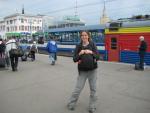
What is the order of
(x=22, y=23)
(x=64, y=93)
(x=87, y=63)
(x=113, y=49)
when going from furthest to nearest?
1. (x=22, y=23)
2. (x=113, y=49)
3. (x=64, y=93)
4. (x=87, y=63)

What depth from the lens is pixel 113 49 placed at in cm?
1694

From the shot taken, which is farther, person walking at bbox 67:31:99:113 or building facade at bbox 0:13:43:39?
building facade at bbox 0:13:43:39

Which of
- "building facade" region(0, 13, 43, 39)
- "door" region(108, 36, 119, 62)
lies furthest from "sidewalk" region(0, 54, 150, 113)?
"building facade" region(0, 13, 43, 39)

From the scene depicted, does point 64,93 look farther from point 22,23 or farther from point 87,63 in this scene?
point 22,23

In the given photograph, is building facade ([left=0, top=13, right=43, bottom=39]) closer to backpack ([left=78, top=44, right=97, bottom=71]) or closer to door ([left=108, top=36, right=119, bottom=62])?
door ([left=108, top=36, right=119, bottom=62])

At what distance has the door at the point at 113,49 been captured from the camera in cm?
1665

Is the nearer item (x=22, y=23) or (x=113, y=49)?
(x=113, y=49)

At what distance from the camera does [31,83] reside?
376 inches

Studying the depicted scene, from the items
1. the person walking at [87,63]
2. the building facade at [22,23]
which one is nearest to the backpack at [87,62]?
the person walking at [87,63]

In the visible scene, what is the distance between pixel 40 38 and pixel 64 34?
516 cm

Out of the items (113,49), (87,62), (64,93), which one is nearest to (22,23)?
(113,49)

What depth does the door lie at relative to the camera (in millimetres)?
16650

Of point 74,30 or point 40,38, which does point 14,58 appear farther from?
point 40,38

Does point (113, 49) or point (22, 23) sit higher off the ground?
point (22, 23)
